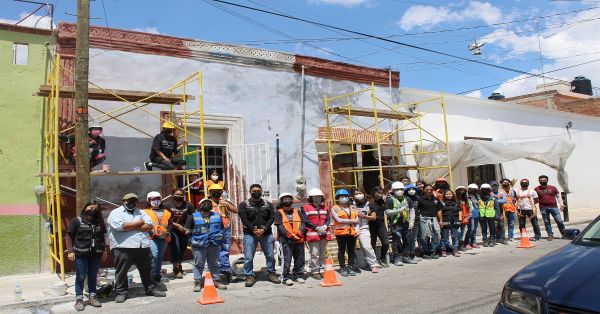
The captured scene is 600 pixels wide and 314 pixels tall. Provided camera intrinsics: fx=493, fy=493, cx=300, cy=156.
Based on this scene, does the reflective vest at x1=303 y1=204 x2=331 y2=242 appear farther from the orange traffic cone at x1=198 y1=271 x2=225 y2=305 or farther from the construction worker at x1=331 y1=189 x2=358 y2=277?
the orange traffic cone at x1=198 y1=271 x2=225 y2=305

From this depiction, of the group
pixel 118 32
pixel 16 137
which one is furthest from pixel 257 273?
pixel 118 32

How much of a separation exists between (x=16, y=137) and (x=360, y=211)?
6825mm

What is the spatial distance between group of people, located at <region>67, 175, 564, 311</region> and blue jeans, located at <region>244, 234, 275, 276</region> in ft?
0.06

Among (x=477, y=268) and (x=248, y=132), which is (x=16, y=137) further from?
(x=477, y=268)

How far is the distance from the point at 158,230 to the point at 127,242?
85 centimetres

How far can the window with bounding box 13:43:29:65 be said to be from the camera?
9.73m

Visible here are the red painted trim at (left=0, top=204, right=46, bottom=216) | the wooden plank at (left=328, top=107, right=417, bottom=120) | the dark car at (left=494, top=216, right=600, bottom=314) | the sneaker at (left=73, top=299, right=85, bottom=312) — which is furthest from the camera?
the wooden plank at (left=328, top=107, right=417, bottom=120)

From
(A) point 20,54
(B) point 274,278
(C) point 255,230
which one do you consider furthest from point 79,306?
(A) point 20,54

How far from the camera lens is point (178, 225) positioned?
842 cm

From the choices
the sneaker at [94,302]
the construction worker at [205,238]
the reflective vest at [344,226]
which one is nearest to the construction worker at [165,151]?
the construction worker at [205,238]

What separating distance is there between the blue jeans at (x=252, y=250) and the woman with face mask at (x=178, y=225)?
110cm

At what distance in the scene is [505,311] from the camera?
380 centimetres

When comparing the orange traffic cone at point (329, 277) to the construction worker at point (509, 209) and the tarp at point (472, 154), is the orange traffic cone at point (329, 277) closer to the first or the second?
the construction worker at point (509, 209)

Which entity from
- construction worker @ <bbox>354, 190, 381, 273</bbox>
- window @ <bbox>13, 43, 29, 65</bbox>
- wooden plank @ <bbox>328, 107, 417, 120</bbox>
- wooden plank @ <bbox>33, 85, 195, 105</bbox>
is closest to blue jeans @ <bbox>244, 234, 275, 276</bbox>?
construction worker @ <bbox>354, 190, 381, 273</bbox>
